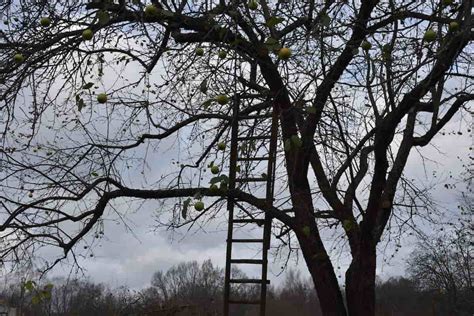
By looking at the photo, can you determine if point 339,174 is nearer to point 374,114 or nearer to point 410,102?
point 374,114

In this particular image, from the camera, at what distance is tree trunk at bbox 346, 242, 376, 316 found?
6.71m

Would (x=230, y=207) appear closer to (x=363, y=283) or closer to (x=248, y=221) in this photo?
(x=248, y=221)

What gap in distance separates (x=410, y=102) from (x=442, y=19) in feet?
2.87

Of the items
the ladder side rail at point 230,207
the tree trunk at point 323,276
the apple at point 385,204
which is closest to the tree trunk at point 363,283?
the tree trunk at point 323,276

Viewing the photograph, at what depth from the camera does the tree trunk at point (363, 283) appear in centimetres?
671

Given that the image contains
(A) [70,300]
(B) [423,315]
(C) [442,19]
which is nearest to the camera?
(C) [442,19]

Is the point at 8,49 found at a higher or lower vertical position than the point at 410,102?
higher

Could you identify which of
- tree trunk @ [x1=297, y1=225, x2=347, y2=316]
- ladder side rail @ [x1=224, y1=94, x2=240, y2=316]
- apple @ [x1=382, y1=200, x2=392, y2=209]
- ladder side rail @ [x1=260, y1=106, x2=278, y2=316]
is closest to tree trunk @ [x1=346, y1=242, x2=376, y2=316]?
tree trunk @ [x1=297, y1=225, x2=347, y2=316]

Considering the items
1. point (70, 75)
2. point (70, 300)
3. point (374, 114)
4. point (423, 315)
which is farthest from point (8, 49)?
point (423, 315)

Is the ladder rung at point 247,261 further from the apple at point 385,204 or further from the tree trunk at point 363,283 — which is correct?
the apple at point 385,204

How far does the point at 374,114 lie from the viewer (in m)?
6.90

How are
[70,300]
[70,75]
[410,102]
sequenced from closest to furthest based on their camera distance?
[410,102] < [70,75] < [70,300]

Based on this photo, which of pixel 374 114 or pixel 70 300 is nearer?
pixel 374 114

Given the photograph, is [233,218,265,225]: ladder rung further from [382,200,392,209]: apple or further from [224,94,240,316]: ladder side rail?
[382,200,392,209]: apple
